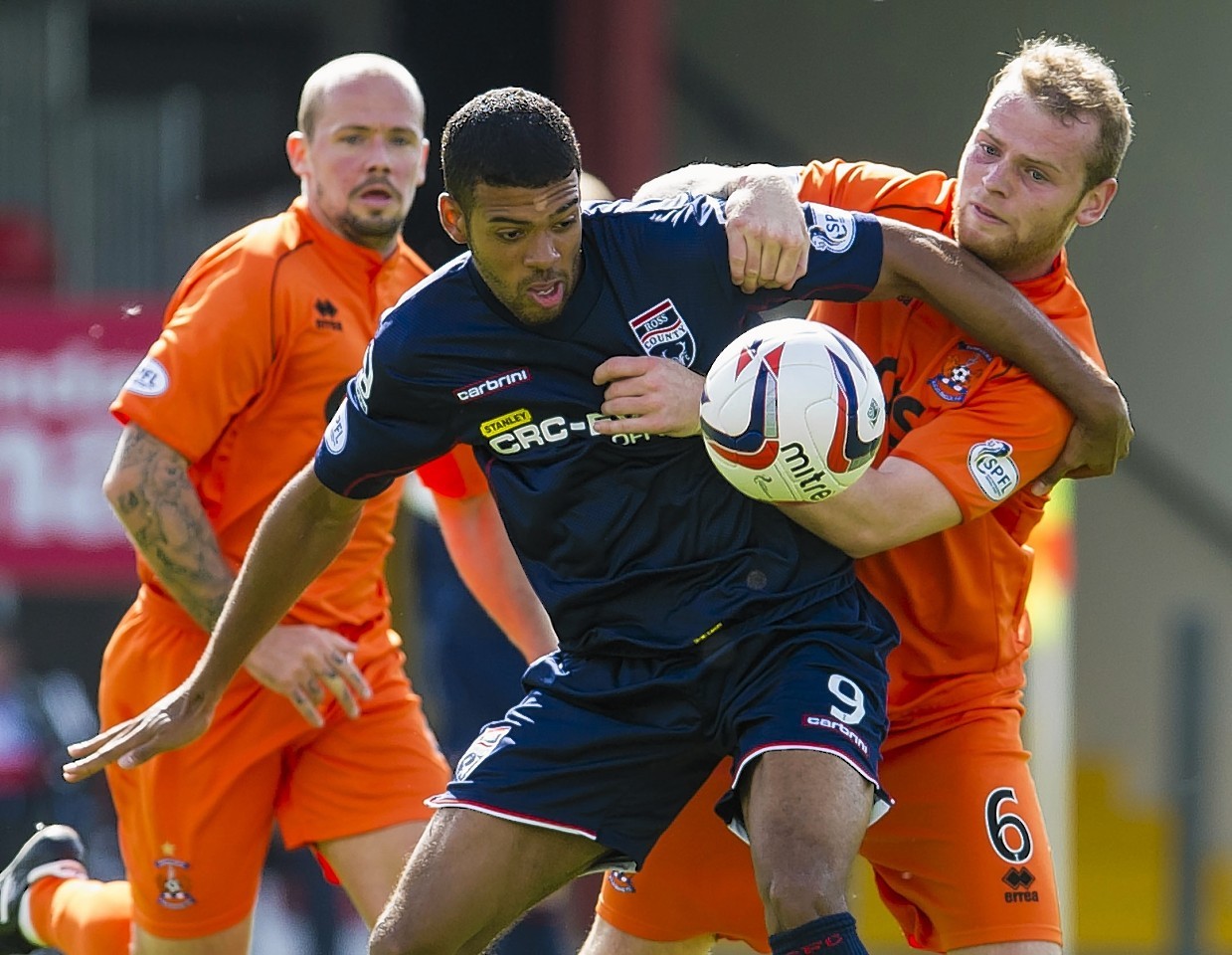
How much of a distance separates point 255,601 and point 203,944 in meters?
1.26

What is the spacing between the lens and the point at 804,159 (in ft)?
41.0

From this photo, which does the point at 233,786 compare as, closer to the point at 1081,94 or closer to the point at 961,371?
the point at 961,371

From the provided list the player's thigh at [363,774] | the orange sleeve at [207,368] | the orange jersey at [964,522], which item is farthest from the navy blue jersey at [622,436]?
the player's thigh at [363,774]

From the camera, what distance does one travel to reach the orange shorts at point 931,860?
4.38 metres

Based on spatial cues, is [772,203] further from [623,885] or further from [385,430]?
[623,885]

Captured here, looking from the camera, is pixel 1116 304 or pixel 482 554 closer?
pixel 482 554

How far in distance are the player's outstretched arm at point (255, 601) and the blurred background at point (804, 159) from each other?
632 cm

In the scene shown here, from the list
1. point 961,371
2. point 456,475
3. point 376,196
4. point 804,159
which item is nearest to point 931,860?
point 961,371

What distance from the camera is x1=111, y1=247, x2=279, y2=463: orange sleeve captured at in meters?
4.98

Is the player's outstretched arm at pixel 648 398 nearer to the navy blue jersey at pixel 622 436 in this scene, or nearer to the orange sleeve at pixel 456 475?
the navy blue jersey at pixel 622 436

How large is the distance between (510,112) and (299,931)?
22.1ft

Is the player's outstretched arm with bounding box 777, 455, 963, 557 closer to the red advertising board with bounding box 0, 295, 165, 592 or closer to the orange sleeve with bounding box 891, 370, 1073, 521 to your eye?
the orange sleeve with bounding box 891, 370, 1073, 521

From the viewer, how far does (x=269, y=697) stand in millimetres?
5180

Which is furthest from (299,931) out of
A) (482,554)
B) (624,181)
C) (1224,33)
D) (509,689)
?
(1224,33)
